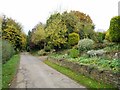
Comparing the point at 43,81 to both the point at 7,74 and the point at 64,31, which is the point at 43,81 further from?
the point at 64,31

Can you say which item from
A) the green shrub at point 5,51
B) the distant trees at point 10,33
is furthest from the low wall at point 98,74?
the distant trees at point 10,33

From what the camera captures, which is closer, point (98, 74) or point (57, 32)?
point (98, 74)

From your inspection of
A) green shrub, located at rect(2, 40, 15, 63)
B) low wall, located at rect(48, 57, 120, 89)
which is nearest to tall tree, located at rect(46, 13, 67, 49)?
green shrub, located at rect(2, 40, 15, 63)

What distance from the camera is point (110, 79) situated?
38.8 feet

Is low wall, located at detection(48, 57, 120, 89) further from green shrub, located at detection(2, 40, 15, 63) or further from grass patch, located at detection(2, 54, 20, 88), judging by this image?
green shrub, located at detection(2, 40, 15, 63)

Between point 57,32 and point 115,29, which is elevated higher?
point 57,32

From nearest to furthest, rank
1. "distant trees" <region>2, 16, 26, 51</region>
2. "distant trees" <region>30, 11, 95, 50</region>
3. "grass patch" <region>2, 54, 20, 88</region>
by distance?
"grass patch" <region>2, 54, 20, 88</region>, "distant trees" <region>30, 11, 95, 50</region>, "distant trees" <region>2, 16, 26, 51</region>

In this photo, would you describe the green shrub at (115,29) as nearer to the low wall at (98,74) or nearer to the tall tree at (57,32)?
the low wall at (98,74)

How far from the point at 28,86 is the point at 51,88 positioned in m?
1.52

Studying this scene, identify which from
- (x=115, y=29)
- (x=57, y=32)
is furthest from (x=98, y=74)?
(x=57, y=32)

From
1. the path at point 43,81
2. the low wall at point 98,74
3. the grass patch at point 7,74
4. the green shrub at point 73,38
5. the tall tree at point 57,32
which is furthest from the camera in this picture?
the green shrub at point 73,38

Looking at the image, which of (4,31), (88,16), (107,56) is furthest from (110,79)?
(88,16)

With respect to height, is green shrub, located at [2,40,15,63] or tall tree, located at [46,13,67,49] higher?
tall tree, located at [46,13,67,49]

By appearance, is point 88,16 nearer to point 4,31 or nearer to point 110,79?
point 4,31
